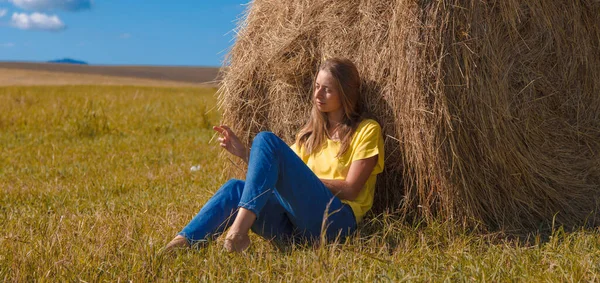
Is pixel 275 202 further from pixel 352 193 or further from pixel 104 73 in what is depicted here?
pixel 104 73

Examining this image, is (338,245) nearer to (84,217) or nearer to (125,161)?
(84,217)

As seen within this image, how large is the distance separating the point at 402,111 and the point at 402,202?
0.65m

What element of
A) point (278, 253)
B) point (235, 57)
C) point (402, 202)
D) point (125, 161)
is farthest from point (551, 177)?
point (125, 161)

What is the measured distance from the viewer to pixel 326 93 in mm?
4051

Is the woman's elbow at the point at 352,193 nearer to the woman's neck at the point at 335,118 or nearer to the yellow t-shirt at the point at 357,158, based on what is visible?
the yellow t-shirt at the point at 357,158

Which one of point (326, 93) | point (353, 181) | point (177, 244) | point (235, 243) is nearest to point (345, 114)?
point (326, 93)

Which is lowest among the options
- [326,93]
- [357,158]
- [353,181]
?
[353,181]

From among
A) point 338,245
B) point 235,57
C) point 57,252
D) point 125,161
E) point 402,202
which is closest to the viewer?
point 57,252

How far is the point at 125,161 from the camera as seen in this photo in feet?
24.3

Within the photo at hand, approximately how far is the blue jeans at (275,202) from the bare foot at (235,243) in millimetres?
155

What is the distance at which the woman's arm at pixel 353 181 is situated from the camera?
3875mm

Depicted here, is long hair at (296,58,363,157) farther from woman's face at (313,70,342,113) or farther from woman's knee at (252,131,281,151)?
woman's knee at (252,131,281,151)

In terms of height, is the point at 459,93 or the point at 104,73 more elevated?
the point at 459,93

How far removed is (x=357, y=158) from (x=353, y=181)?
0.14 metres
